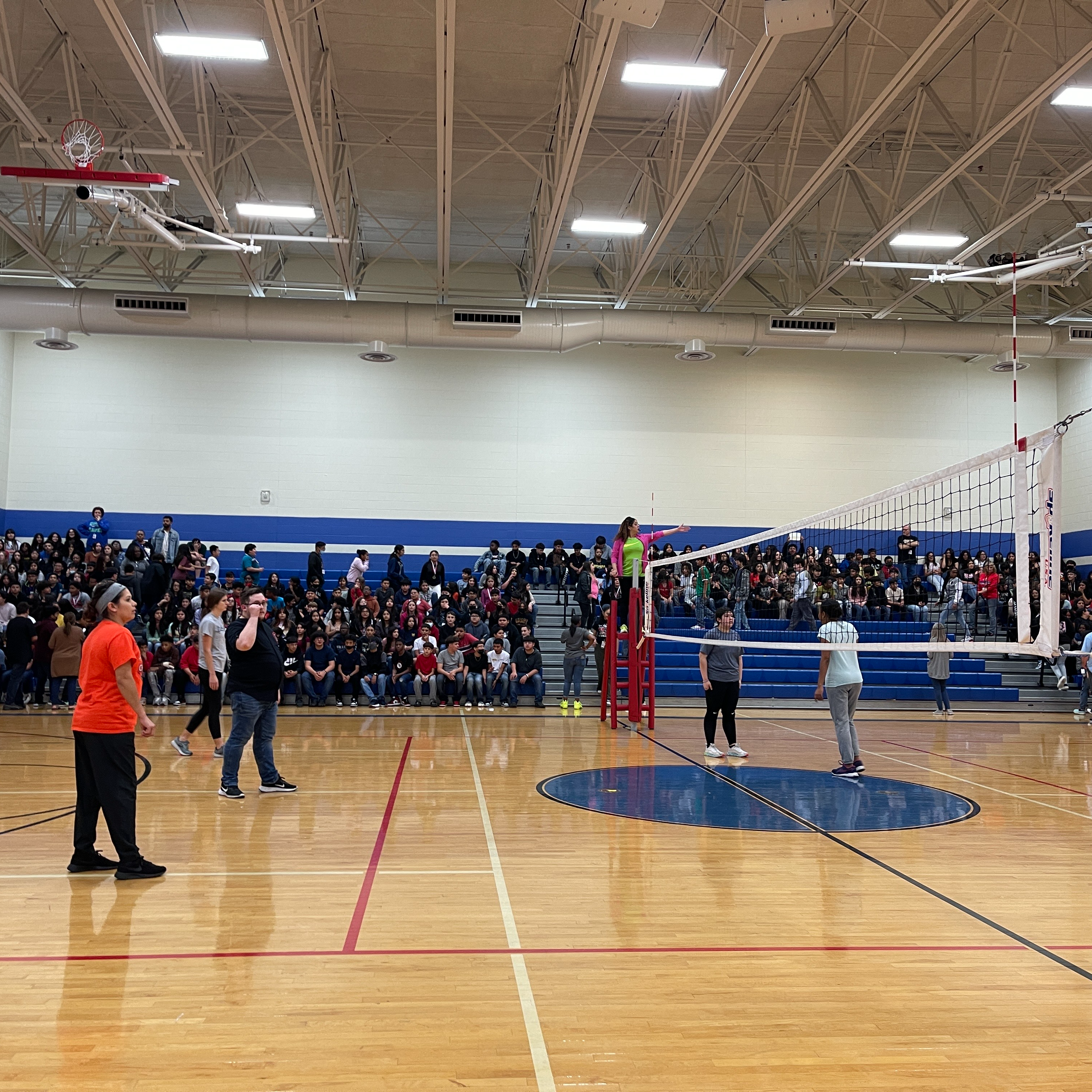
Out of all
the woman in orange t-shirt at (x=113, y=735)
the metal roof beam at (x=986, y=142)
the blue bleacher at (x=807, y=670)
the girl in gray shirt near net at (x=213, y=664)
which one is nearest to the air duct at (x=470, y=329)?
the metal roof beam at (x=986, y=142)

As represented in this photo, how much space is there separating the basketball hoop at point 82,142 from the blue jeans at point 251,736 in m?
8.00

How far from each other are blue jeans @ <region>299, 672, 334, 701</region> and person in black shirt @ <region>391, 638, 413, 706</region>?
1.19 meters

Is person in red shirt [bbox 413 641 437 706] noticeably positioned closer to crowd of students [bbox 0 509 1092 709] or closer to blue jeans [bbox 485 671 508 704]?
crowd of students [bbox 0 509 1092 709]

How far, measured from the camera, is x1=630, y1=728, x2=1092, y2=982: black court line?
5133mm

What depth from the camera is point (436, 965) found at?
485cm

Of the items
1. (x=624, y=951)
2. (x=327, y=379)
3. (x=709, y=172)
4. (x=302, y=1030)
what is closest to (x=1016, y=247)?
(x=709, y=172)

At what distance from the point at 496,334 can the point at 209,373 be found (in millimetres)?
8596

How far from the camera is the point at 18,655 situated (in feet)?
55.4

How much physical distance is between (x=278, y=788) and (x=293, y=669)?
945 centimetres

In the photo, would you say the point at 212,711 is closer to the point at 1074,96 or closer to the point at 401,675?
the point at 401,675

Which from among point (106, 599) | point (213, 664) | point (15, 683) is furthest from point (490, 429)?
point (106, 599)

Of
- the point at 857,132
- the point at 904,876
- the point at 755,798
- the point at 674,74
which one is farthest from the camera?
the point at 857,132

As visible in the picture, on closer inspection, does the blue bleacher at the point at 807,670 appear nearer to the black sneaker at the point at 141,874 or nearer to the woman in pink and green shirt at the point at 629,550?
the woman in pink and green shirt at the point at 629,550

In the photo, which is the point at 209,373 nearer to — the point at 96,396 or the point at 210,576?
the point at 96,396
